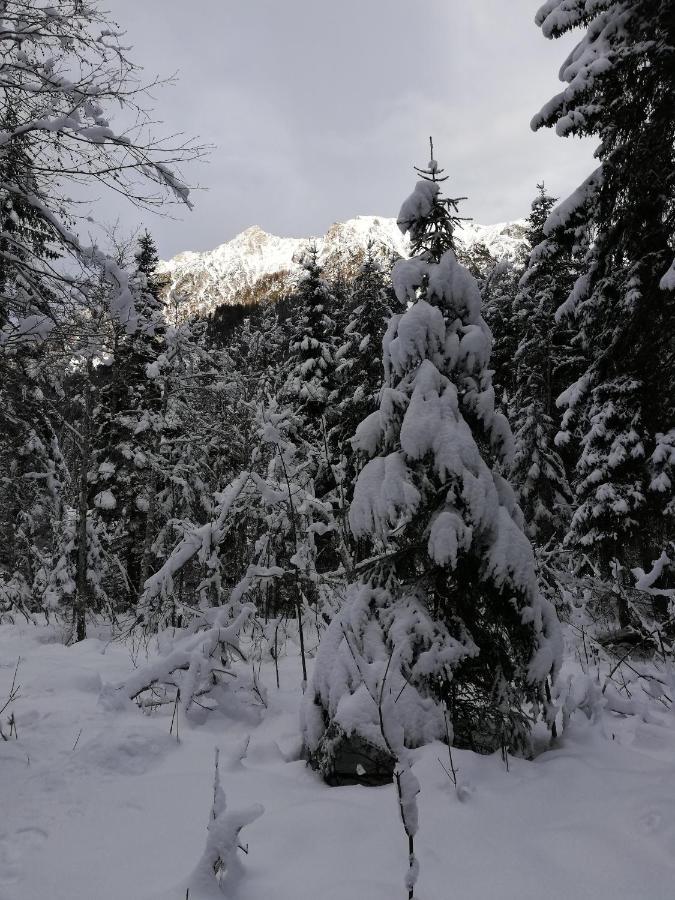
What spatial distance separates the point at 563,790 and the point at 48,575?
17.1m

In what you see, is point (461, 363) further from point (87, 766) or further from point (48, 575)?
point (48, 575)

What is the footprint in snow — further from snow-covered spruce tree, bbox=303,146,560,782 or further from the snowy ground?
snow-covered spruce tree, bbox=303,146,560,782

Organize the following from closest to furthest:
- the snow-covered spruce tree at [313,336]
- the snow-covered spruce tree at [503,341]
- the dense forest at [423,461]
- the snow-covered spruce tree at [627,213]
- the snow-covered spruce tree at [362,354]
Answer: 1. the dense forest at [423,461]
2. the snow-covered spruce tree at [627,213]
3. the snow-covered spruce tree at [362,354]
4. the snow-covered spruce tree at [313,336]
5. the snow-covered spruce tree at [503,341]

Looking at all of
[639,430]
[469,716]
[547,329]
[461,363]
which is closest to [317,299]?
[547,329]

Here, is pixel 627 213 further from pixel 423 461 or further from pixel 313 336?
pixel 313 336

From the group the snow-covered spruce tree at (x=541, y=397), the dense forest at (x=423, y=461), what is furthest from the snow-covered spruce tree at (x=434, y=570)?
the snow-covered spruce tree at (x=541, y=397)

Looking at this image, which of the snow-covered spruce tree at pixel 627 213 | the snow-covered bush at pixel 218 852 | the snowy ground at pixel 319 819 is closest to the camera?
the snow-covered bush at pixel 218 852

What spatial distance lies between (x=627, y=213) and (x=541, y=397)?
12.6 m

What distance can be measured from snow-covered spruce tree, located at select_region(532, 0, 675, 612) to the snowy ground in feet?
18.9

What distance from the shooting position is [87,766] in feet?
12.6

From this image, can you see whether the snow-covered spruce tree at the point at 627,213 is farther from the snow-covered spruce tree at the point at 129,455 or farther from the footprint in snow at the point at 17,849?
the snow-covered spruce tree at the point at 129,455

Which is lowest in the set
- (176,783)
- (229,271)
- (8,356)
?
(176,783)

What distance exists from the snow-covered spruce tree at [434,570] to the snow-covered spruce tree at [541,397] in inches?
591

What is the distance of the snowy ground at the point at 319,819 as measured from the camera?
259 centimetres
